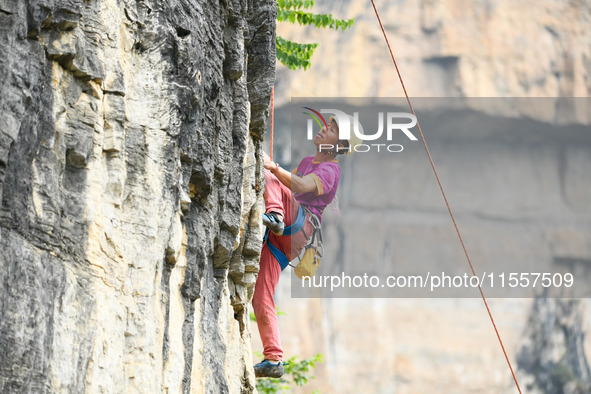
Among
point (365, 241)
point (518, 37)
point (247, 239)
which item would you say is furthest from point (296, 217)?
point (518, 37)

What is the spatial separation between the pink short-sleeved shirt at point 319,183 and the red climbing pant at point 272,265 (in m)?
0.27

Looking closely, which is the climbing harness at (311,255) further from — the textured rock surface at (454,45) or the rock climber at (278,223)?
the textured rock surface at (454,45)

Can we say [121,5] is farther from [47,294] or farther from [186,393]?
[186,393]

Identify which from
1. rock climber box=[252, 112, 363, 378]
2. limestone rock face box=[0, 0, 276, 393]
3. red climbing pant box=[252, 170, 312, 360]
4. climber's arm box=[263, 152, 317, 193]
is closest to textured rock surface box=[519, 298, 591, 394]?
rock climber box=[252, 112, 363, 378]

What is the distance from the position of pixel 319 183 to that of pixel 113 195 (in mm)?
3553

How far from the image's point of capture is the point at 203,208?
4469 millimetres

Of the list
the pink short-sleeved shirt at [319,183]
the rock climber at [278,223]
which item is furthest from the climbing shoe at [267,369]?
the pink short-sleeved shirt at [319,183]

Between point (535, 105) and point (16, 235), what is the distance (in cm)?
2084

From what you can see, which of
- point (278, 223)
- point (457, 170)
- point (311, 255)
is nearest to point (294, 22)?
point (311, 255)

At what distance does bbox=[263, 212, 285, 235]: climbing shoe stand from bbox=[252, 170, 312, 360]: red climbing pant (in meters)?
0.10

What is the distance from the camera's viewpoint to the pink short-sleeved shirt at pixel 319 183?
6.75m

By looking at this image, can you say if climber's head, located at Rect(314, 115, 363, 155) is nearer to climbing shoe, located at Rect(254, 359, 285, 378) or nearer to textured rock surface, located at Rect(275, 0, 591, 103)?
climbing shoe, located at Rect(254, 359, 285, 378)

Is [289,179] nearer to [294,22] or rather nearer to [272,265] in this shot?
[272,265]

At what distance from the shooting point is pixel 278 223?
5.89 metres
